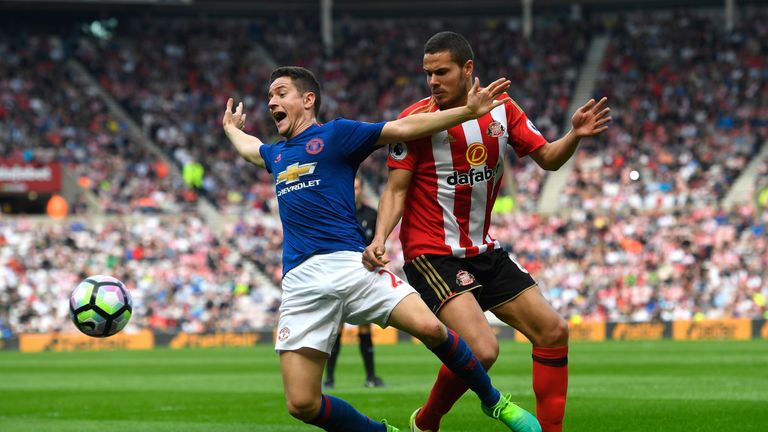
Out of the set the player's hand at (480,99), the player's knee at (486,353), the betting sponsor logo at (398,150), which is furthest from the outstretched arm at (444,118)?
the player's knee at (486,353)

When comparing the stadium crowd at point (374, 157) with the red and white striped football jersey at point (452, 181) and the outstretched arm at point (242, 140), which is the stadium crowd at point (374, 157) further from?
the red and white striped football jersey at point (452, 181)

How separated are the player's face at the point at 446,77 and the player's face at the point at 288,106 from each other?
2.54 feet

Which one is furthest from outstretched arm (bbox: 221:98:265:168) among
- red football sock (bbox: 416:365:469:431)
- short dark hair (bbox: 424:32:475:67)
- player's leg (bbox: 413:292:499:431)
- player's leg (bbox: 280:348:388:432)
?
red football sock (bbox: 416:365:469:431)

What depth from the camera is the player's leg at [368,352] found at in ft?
47.8

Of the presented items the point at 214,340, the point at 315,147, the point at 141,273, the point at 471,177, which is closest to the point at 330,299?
the point at 315,147

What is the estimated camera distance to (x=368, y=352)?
14.7 meters

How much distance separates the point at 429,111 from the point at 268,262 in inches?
1101

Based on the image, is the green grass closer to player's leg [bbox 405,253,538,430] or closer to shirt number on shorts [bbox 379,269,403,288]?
player's leg [bbox 405,253,538,430]

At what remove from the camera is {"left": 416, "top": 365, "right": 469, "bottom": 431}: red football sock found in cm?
753

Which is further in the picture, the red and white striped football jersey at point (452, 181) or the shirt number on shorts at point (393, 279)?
the red and white striped football jersey at point (452, 181)

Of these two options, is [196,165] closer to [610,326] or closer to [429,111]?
[610,326]

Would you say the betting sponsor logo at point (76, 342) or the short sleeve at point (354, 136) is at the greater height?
the short sleeve at point (354, 136)

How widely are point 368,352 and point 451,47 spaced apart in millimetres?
7948

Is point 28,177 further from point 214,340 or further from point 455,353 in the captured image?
point 455,353
